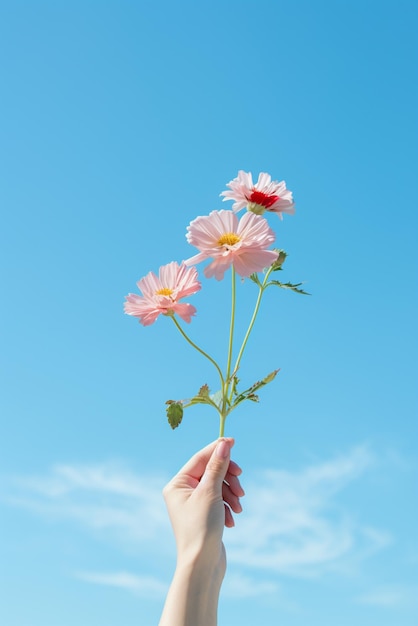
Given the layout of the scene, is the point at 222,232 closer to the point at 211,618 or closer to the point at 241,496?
the point at 241,496

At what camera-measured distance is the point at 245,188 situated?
212 centimetres

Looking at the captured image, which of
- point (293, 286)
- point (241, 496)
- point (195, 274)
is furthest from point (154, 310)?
point (241, 496)

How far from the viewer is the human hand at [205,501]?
76.0 inches

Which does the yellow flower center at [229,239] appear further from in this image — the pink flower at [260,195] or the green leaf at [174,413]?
the green leaf at [174,413]

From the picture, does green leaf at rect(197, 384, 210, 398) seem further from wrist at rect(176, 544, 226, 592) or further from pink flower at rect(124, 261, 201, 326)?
wrist at rect(176, 544, 226, 592)

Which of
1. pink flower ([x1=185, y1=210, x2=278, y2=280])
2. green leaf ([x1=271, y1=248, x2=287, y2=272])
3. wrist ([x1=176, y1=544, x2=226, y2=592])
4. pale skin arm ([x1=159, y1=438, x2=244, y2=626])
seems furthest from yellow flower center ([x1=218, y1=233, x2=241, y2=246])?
wrist ([x1=176, y1=544, x2=226, y2=592])

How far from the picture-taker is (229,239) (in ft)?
6.37

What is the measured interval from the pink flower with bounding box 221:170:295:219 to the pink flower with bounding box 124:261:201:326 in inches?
11.7

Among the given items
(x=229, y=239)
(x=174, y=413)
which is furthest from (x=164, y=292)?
(x=174, y=413)

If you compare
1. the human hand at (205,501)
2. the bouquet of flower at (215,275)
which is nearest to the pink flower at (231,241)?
the bouquet of flower at (215,275)

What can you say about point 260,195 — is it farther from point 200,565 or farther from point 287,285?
point 200,565

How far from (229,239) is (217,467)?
2.13 feet

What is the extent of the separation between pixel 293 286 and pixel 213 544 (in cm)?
78

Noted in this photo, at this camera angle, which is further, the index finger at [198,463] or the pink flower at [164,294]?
the index finger at [198,463]
